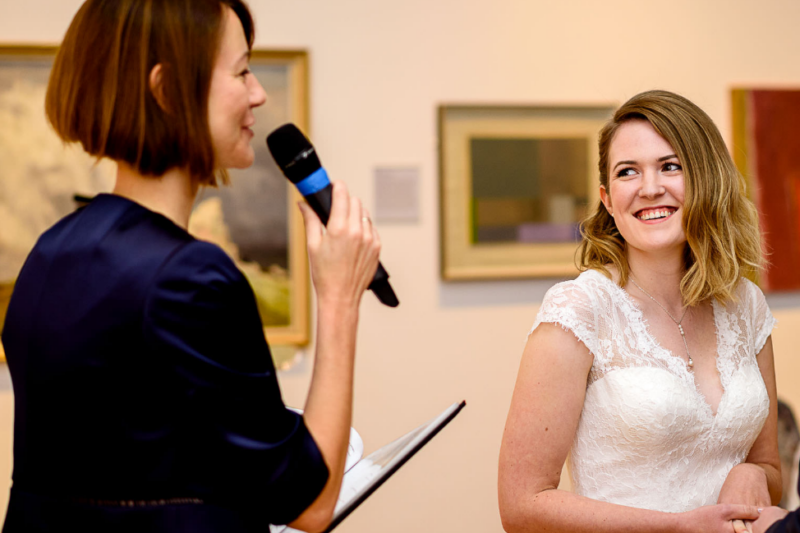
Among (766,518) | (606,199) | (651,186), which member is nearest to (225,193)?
(606,199)

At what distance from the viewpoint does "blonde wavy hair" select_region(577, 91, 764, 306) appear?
56.8 inches

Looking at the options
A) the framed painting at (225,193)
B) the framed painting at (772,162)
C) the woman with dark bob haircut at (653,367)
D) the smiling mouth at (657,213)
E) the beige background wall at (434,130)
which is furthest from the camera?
the framed painting at (772,162)

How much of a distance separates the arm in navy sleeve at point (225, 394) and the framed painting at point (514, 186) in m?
1.93

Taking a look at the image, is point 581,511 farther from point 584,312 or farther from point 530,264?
point 530,264

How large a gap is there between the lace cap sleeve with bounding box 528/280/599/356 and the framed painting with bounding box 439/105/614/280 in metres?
1.24

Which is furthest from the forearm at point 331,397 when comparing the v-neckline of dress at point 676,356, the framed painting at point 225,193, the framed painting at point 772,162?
the framed painting at point 772,162

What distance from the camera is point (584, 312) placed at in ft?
4.62

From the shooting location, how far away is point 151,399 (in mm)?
749

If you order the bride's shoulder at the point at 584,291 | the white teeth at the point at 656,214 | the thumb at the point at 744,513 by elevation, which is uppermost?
the white teeth at the point at 656,214

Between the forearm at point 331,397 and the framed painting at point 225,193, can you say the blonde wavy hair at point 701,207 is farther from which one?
the framed painting at point 225,193

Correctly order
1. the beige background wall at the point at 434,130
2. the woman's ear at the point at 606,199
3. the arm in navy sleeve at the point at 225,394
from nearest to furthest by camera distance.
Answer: the arm in navy sleeve at the point at 225,394 → the woman's ear at the point at 606,199 → the beige background wall at the point at 434,130

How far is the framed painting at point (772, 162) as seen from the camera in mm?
2881

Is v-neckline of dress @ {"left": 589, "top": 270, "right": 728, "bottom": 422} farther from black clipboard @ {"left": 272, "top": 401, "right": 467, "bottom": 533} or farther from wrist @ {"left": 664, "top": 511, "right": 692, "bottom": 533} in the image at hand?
black clipboard @ {"left": 272, "top": 401, "right": 467, "bottom": 533}

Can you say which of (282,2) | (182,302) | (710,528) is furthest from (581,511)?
(282,2)
